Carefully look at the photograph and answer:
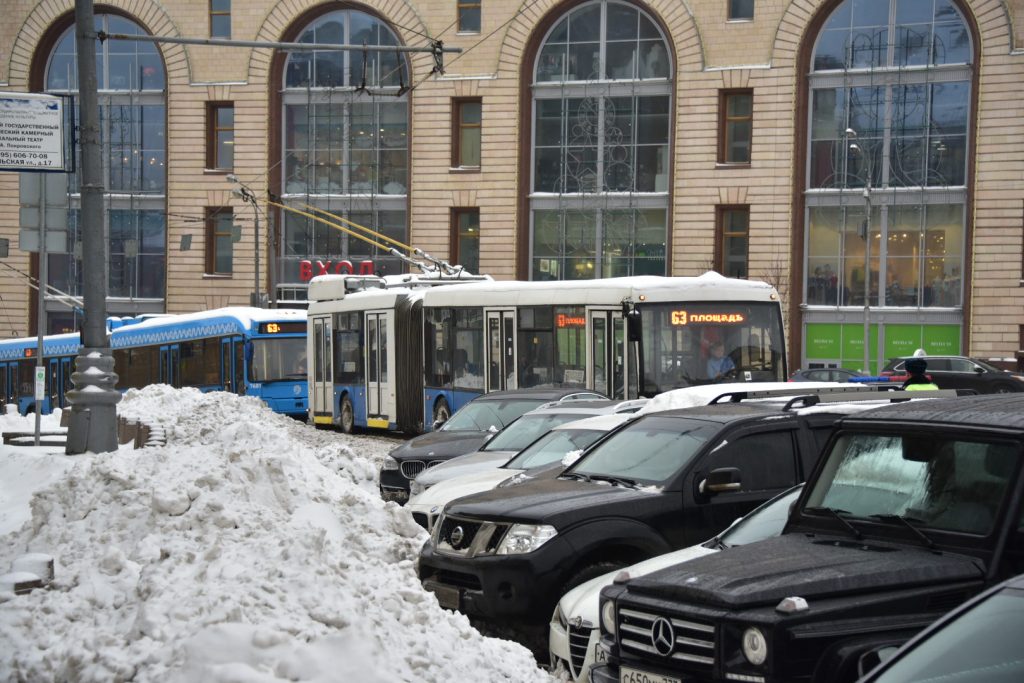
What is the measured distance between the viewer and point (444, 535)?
945 cm

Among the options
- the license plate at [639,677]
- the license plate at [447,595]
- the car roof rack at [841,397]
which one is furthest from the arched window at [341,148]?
the license plate at [639,677]

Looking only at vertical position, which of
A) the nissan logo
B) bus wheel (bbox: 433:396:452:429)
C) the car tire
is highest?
the nissan logo

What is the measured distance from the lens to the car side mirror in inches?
330

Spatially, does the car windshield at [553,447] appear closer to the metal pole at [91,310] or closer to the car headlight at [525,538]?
the car headlight at [525,538]

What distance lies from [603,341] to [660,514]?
14.2 metres

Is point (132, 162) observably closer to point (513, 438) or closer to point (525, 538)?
point (513, 438)

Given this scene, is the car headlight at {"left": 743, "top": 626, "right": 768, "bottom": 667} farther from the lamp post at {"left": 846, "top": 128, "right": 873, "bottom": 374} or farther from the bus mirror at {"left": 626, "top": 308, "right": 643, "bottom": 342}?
the lamp post at {"left": 846, "top": 128, "right": 873, "bottom": 374}

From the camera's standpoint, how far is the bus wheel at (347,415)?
106ft

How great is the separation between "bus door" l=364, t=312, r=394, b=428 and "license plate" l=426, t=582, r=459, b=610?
21.0 m

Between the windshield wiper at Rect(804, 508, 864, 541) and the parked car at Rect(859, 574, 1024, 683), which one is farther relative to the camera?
the windshield wiper at Rect(804, 508, 864, 541)

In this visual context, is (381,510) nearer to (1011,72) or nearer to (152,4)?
(1011,72)

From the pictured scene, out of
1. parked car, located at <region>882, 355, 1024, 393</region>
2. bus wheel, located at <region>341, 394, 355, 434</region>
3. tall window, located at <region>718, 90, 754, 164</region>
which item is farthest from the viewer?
tall window, located at <region>718, 90, 754, 164</region>

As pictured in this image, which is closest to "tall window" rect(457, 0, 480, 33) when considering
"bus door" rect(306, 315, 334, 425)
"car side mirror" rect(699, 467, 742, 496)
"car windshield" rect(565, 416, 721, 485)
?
"bus door" rect(306, 315, 334, 425)

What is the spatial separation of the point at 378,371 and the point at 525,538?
22.3m
